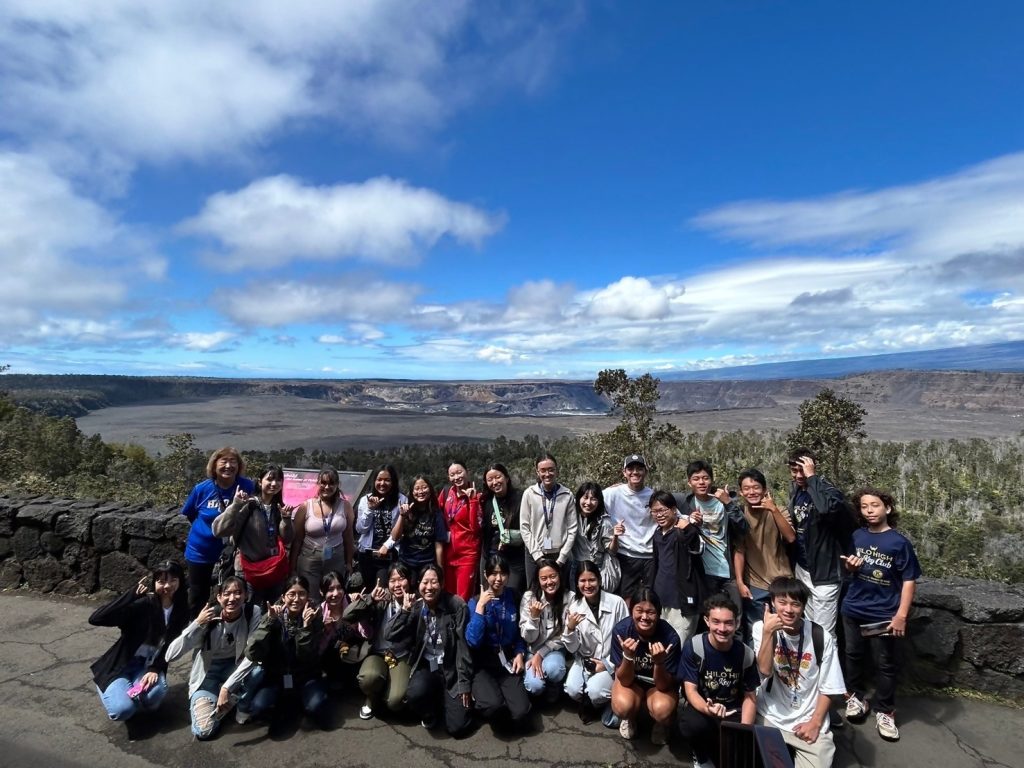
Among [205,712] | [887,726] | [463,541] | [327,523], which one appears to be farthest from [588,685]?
[205,712]

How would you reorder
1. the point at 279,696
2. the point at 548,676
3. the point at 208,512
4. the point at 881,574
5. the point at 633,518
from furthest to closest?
the point at 208,512, the point at 633,518, the point at 548,676, the point at 279,696, the point at 881,574

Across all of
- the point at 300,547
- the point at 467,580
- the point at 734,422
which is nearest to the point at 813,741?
the point at 467,580

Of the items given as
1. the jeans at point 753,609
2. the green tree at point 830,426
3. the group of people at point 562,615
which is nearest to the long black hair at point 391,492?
the group of people at point 562,615

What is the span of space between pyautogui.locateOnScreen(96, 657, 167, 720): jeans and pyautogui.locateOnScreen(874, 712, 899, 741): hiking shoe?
16.1ft

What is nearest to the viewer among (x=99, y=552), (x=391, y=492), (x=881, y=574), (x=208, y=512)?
(x=881, y=574)

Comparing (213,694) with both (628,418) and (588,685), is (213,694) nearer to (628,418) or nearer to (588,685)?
(588,685)

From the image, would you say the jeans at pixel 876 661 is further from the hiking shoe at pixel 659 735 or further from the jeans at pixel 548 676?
the jeans at pixel 548 676

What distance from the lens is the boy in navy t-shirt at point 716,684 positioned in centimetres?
336

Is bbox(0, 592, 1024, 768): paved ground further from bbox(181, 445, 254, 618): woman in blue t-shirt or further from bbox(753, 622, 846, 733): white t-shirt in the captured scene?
bbox(181, 445, 254, 618): woman in blue t-shirt

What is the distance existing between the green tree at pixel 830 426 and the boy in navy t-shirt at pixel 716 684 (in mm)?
7873

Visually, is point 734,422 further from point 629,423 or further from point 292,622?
point 292,622

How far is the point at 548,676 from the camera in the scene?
3.94m

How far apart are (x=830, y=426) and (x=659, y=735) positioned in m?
8.49

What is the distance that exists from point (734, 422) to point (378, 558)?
4180 cm
